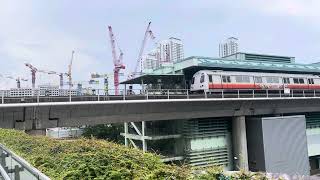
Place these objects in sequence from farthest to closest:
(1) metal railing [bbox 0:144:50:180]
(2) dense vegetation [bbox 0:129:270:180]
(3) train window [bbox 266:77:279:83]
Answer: (3) train window [bbox 266:77:279:83] → (2) dense vegetation [bbox 0:129:270:180] → (1) metal railing [bbox 0:144:50:180]

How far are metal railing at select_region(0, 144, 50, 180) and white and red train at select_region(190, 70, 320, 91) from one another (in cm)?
3736

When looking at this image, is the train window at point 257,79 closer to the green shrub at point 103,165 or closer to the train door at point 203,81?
the train door at point 203,81

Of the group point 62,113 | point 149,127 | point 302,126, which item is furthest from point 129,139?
point 302,126

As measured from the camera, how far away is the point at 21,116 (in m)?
29.0

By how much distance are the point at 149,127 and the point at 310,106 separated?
2486cm

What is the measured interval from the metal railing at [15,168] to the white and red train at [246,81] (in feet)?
123

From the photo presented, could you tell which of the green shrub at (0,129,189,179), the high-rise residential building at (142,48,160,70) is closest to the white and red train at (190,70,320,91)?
the green shrub at (0,129,189,179)

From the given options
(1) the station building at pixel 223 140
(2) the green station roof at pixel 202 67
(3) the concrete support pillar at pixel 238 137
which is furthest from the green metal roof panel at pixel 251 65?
(3) the concrete support pillar at pixel 238 137

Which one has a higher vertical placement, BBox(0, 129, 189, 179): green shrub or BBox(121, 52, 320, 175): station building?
BBox(0, 129, 189, 179): green shrub

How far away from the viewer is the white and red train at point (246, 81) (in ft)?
151

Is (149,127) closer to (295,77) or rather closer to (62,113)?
(62,113)

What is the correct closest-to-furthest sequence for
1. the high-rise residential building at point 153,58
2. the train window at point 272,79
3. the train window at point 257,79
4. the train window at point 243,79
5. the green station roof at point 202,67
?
1. the train window at point 243,79
2. the green station roof at point 202,67
3. the train window at point 257,79
4. the train window at point 272,79
5. the high-rise residential building at point 153,58

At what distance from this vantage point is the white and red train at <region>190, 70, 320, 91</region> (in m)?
46.0

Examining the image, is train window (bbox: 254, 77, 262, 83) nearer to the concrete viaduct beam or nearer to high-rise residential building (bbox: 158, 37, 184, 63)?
the concrete viaduct beam
